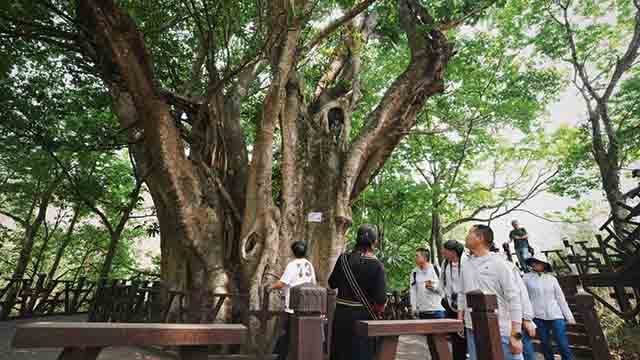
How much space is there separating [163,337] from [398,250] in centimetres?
1544

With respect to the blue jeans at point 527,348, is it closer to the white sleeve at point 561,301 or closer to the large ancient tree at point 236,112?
the white sleeve at point 561,301

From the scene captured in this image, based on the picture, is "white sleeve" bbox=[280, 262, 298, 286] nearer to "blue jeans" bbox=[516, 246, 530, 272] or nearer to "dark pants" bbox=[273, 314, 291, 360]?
"dark pants" bbox=[273, 314, 291, 360]

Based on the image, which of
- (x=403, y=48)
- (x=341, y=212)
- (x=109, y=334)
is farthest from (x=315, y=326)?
(x=403, y=48)

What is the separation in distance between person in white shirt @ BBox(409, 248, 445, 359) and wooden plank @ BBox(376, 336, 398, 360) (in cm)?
310

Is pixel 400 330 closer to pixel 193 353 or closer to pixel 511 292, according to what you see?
pixel 193 353

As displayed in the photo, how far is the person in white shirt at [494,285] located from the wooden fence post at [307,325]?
1.67 m

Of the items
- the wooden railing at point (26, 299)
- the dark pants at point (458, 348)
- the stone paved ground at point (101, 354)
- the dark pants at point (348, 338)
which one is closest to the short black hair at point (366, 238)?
the dark pants at point (348, 338)

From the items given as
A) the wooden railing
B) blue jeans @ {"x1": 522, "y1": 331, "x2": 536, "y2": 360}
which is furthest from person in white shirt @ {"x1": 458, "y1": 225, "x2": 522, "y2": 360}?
the wooden railing

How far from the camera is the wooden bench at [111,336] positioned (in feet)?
3.83

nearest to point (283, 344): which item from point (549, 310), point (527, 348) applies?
point (527, 348)

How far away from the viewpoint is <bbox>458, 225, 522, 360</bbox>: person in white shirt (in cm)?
288

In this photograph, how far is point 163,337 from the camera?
1.37 metres

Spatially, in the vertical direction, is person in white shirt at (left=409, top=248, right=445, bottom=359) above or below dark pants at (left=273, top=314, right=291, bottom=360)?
above

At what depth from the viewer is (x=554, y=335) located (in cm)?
459
